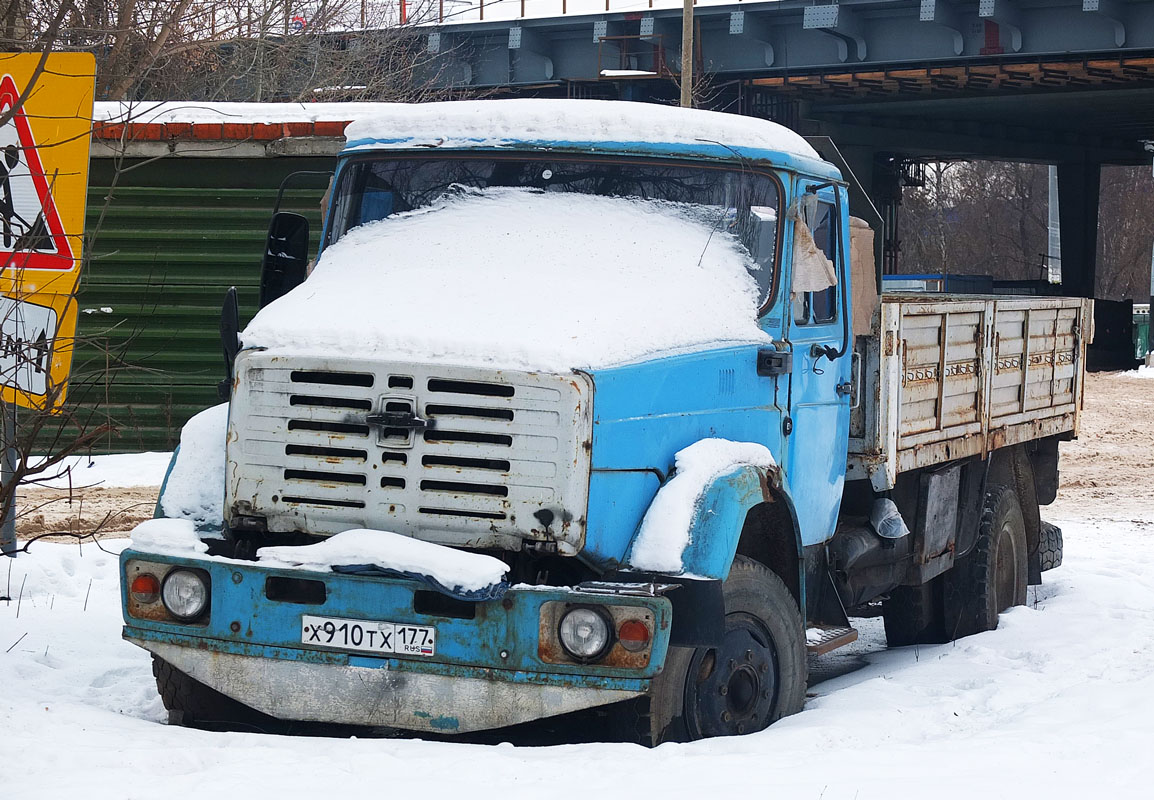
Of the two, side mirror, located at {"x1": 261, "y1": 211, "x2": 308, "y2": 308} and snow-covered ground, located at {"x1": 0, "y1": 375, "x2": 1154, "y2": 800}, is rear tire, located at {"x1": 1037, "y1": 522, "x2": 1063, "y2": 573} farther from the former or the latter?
side mirror, located at {"x1": 261, "y1": 211, "x2": 308, "y2": 308}

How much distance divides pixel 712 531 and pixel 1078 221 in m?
41.9

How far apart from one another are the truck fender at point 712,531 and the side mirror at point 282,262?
2.12 m

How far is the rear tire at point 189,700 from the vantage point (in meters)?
5.56

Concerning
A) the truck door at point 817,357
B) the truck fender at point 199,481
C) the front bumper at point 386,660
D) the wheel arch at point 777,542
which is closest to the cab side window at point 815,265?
the truck door at point 817,357

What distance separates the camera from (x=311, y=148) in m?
13.4

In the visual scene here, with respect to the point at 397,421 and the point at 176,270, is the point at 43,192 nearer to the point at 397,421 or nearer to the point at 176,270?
the point at 397,421

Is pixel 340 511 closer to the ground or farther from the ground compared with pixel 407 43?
closer to the ground

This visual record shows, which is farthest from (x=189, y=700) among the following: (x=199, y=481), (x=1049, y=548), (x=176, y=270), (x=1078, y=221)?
(x=1078, y=221)

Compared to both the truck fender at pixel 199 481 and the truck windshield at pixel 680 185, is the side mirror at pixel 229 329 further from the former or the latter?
the truck windshield at pixel 680 185

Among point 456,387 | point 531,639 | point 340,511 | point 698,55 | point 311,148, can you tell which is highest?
point 698,55

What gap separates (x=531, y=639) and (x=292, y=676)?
86 cm

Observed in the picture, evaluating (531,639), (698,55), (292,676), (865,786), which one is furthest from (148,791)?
(698,55)

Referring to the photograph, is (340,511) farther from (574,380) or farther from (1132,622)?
(1132,622)

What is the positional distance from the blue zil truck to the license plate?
10mm
